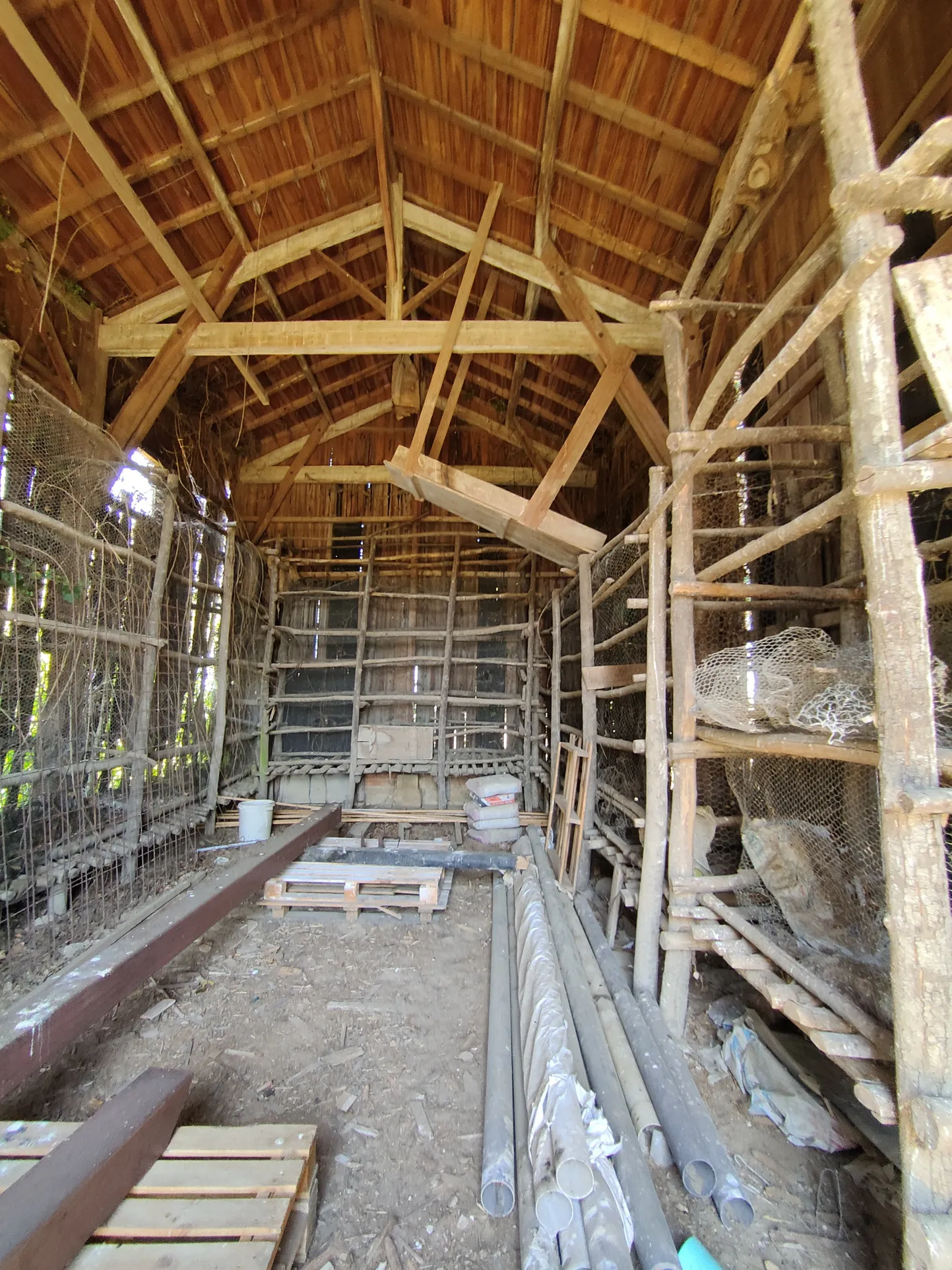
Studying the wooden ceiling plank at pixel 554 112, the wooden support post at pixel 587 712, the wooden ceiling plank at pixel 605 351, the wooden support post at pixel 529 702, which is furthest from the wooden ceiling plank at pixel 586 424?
the wooden support post at pixel 529 702

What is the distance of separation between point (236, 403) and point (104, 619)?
3.83 meters

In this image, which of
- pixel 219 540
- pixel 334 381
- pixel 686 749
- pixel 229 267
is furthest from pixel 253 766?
pixel 686 749

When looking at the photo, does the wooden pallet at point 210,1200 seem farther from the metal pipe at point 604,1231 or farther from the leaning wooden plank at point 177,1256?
the metal pipe at point 604,1231

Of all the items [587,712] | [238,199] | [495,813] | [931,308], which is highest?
[238,199]

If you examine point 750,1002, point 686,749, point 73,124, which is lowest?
point 750,1002

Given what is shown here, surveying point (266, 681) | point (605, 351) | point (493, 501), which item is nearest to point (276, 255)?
point (493, 501)

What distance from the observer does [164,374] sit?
16.0 feet

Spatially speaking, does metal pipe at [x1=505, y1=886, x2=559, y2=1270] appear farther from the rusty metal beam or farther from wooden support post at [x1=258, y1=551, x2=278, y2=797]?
wooden support post at [x1=258, y1=551, x2=278, y2=797]

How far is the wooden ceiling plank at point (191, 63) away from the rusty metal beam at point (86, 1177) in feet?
17.6

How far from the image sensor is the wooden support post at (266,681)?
802 cm

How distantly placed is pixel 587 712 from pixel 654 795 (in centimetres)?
157

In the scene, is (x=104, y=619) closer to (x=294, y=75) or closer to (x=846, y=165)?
(x=294, y=75)

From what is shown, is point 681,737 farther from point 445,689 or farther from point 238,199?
point 238,199

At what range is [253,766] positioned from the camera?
795 cm
